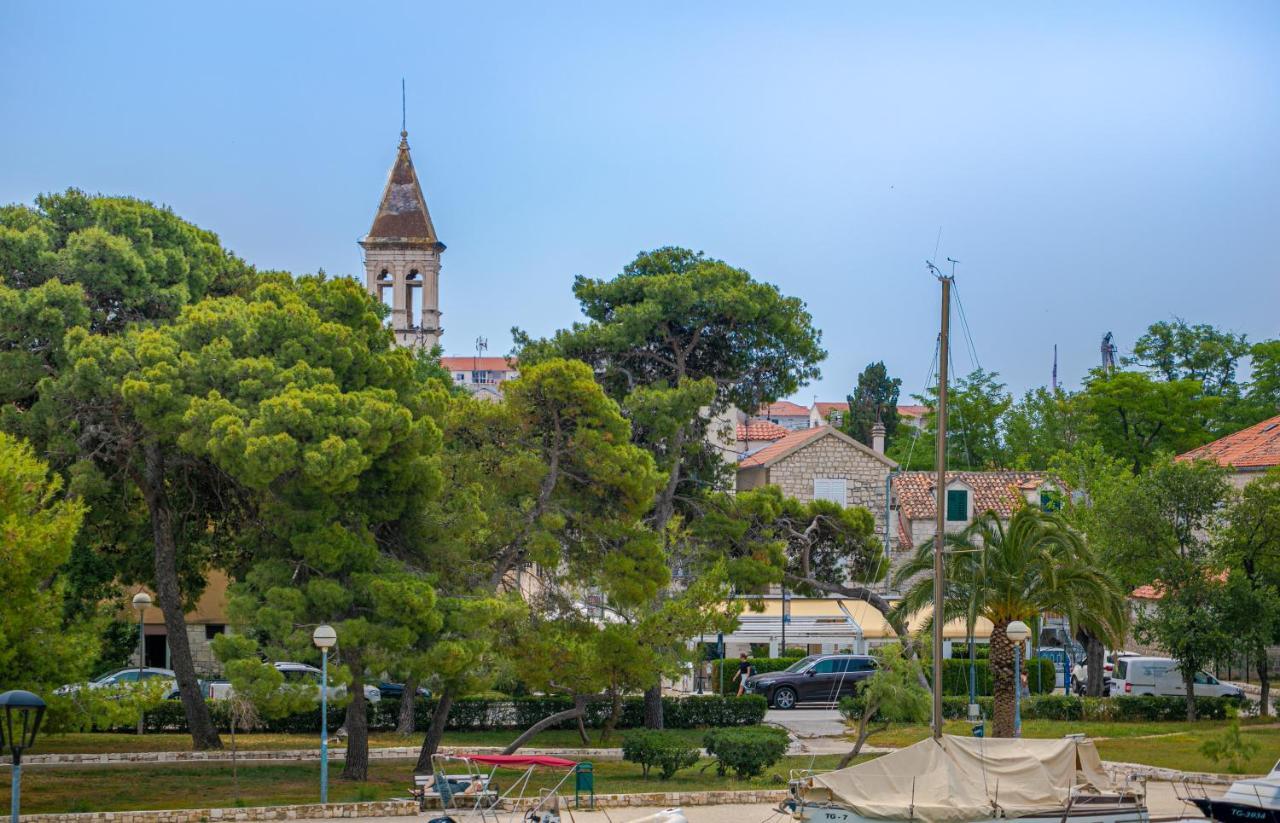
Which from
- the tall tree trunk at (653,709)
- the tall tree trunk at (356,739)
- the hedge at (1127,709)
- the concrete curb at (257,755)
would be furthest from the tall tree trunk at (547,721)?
the hedge at (1127,709)

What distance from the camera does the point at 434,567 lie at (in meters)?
29.5

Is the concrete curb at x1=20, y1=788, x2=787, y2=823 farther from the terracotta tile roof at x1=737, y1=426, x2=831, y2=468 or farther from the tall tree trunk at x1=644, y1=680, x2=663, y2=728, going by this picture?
the terracotta tile roof at x1=737, y1=426, x2=831, y2=468

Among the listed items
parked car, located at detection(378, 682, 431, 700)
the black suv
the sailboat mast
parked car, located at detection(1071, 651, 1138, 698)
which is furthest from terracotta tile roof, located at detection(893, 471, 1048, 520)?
the sailboat mast

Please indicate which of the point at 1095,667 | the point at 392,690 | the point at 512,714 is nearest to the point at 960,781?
the point at 512,714

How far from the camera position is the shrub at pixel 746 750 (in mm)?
28234

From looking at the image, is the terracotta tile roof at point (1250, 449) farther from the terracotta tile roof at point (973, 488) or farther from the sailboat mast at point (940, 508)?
the sailboat mast at point (940, 508)

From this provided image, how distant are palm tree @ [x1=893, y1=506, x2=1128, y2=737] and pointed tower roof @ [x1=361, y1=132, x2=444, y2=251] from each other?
60947mm

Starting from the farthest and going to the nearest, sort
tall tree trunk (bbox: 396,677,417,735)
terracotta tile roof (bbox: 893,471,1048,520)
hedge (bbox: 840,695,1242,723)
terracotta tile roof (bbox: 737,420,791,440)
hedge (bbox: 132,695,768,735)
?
terracotta tile roof (bbox: 737,420,791,440)
terracotta tile roof (bbox: 893,471,1048,520)
hedge (bbox: 840,695,1242,723)
tall tree trunk (bbox: 396,677,417,735)
hedge (bbox: 132,695,768,735)

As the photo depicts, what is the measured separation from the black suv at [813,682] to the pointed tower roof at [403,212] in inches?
1988

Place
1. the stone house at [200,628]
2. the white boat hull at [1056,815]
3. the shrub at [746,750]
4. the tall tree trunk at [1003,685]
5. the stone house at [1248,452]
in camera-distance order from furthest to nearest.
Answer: the stone house at [1248,452] < the stone house at [200,628] < the tall tree trunk at [1003,685] < the shrub at [746,750] < the white boat hull at [1056,815]

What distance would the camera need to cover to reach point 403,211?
9094 cm

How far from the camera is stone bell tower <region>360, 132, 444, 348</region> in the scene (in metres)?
89.8

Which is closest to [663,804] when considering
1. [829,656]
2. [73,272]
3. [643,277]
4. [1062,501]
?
[73,272]

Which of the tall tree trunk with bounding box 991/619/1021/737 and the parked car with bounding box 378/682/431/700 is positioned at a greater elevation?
the tall tree trunk with bounding box 991/619/1021/737
